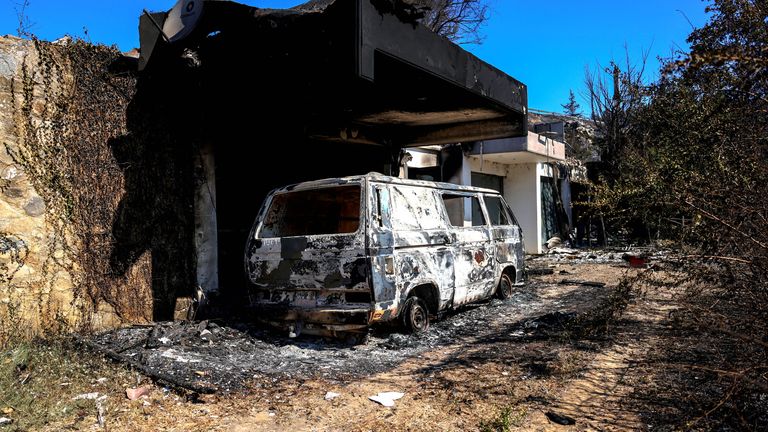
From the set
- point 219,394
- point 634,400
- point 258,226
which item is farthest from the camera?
point 258,226

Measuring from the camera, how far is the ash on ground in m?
4.51

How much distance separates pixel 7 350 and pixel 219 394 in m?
2.19

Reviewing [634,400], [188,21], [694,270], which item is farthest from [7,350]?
[694,270]

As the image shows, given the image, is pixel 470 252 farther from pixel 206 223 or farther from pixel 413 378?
pixel 206 223

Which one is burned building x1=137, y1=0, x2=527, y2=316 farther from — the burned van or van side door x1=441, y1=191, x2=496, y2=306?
van side door x1=441, y1=191, x2=496, y2=306

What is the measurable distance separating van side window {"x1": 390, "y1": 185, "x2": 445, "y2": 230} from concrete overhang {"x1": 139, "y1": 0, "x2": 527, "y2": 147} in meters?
1.31

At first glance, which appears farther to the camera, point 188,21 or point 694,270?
point 188,21

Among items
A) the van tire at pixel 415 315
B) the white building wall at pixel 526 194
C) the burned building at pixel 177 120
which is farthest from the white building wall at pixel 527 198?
the van tire at pixel 415 315

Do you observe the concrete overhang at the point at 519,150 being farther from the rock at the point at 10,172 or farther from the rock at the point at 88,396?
the rock at the point at 88,396

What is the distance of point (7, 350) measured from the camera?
4.59m

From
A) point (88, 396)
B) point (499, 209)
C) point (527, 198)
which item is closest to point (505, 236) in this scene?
point (499, 209)

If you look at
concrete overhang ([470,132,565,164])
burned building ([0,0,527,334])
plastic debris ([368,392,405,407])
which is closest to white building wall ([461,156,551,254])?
concrete overhang ([470,132,565,164])

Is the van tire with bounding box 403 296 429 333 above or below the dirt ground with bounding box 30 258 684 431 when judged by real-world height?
above

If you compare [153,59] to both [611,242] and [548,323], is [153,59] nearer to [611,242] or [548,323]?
[548,323]
